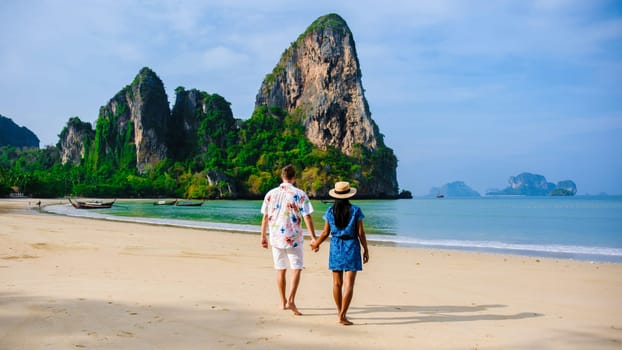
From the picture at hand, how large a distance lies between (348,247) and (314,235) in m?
0.49

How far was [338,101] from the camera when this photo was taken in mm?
123250

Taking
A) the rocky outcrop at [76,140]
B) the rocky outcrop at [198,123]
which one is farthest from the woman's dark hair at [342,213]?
the rocky outcrop at [76,140]

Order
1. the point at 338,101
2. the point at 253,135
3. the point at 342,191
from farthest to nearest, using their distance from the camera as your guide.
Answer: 1. the point at 253,135
2. the point at 338,101
3. the point at 342,191

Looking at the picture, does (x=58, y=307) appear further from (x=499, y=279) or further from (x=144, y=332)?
(x=499, y=279)

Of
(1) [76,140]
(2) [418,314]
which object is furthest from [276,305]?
(1) [76,140]

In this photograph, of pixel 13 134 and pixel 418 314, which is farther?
pixel 13 134

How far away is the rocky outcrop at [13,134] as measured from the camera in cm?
17777

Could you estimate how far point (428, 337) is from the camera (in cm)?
465

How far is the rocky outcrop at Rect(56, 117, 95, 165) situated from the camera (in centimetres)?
13325

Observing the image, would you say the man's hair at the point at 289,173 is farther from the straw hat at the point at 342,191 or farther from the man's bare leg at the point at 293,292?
the man's bare leg at the point at 293,292

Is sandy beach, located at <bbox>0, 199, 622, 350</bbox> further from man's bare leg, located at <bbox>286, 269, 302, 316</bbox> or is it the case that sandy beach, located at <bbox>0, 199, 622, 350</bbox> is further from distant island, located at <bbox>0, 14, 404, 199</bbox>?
distant island, located at <bbox>0, 14, 404, 199</bbox>

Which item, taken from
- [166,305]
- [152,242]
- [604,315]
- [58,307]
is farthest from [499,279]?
[152,242]

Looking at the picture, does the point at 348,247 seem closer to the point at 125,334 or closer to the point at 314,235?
the point at 314,235

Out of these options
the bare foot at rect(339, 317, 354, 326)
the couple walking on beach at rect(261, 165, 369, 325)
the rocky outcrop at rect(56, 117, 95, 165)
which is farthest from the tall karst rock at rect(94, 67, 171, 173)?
the bare foot at rect(339, 317, 354, 326)
